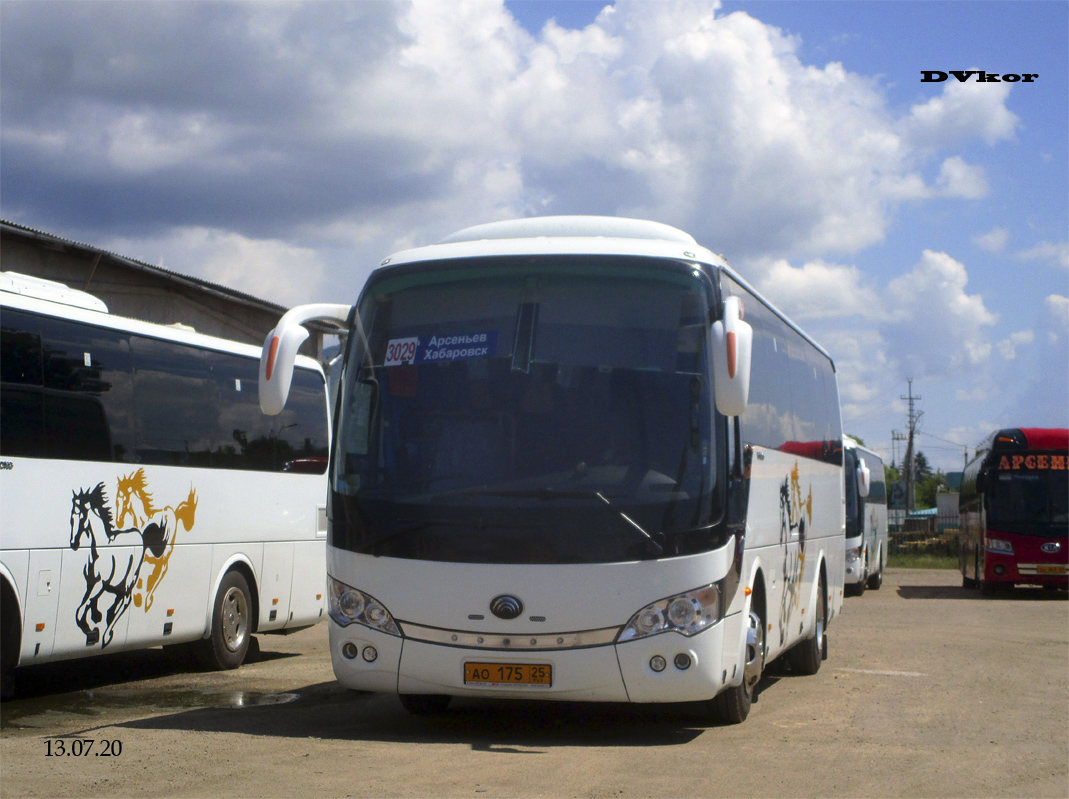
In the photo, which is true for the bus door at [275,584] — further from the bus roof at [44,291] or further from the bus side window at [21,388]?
the bus side window at [21,388]

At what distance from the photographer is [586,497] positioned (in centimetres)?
780

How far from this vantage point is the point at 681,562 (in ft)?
25.5

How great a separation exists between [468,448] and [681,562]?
1.57 m

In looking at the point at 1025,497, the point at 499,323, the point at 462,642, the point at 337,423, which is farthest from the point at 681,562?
the point at 1025,497

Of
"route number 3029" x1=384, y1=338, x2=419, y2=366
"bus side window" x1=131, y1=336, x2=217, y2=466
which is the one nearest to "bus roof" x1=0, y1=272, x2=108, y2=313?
"bus side window" x1=131, y1=336, x2=217, y2=466

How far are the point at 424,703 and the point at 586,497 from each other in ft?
8.00

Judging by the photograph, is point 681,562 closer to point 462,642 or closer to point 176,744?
point 462,642

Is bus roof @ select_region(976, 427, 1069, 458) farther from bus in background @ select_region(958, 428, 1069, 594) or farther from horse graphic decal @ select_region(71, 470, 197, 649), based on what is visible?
horse graphic decal @ select_region(71, 470, 197, 649)

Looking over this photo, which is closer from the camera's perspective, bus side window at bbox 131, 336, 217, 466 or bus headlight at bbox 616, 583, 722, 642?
bus headlight at bbox 616, 583, 722, 642

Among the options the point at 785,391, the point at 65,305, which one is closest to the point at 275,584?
the point at 65,305

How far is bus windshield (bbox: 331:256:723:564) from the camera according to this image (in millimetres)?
7840

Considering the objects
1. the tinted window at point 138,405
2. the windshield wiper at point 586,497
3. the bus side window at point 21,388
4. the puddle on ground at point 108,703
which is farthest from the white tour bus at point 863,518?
the bus side window at point 21,388

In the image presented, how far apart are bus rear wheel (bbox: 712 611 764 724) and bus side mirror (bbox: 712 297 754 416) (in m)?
2.10

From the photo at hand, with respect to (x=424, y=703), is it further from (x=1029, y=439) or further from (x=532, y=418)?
(x=1029, y=439)
